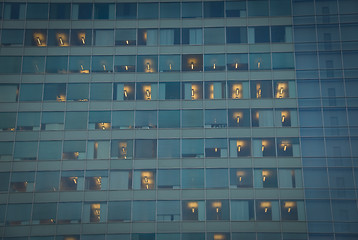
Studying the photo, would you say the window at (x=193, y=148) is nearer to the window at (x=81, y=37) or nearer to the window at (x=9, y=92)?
the window at (x=81, y=37)

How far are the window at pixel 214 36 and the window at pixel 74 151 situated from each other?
15.2m

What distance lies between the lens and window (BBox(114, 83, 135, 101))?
39.8 meters

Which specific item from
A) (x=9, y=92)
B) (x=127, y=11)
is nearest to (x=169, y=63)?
(x=127, y=11)

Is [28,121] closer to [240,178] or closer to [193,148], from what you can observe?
[193,148]

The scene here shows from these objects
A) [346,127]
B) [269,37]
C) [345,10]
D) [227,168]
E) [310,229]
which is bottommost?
[310,229]

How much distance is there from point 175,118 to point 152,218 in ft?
29.8

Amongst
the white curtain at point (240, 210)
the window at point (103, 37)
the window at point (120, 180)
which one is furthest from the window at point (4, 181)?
the white curtain at point (240, 210)

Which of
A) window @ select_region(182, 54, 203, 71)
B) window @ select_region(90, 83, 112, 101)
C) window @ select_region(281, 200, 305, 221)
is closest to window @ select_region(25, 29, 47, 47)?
window @ select_region(90, 83, 112, 101)

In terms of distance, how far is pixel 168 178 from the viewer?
37562 mm

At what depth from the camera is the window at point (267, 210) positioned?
3656 centimetres

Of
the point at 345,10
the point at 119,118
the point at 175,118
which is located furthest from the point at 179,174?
the point at 345,10

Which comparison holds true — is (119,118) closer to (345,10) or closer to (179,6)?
(179,6)

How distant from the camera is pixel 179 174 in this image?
123 ft

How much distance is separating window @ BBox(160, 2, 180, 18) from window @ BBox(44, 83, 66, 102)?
1174 centimetres
